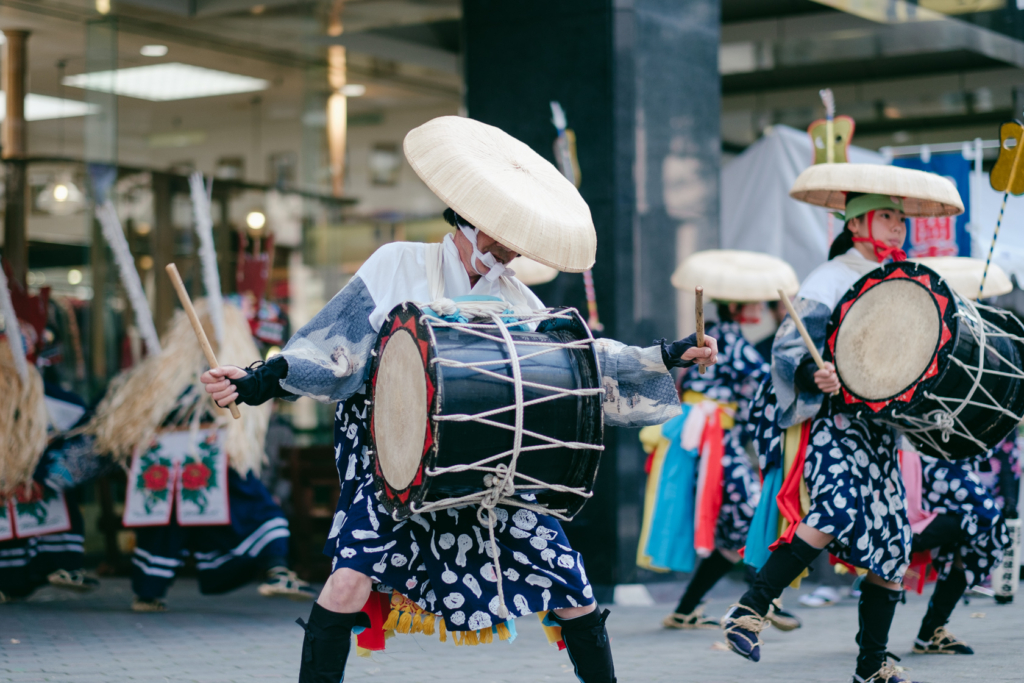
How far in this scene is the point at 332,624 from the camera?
10.3 ft

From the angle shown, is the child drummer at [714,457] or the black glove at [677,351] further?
the child drummer at [714,457]

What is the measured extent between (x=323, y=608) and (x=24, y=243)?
638cm

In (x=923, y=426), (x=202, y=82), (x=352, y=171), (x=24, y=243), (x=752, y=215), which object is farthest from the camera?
(x=352, y=171)

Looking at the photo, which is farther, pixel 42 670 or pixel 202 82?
pixel 202 82

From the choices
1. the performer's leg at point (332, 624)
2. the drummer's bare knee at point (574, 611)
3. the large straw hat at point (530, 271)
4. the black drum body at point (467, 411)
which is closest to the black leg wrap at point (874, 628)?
the drummer's bare knee at point (574, 611)

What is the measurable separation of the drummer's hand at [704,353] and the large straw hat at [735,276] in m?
2.60

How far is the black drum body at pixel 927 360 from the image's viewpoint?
396 centimetres

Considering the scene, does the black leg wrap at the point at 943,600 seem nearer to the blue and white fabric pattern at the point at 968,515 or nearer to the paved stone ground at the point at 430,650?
the blue and white fabric pattern at the point at 968,515

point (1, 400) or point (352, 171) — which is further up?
point (352, 171)

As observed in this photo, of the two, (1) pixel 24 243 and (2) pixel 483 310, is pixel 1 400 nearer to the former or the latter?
(1) pixel 24 243

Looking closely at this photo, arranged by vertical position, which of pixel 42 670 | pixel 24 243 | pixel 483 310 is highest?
pixel 24 243

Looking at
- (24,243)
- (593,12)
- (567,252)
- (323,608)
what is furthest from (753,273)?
(24,243)

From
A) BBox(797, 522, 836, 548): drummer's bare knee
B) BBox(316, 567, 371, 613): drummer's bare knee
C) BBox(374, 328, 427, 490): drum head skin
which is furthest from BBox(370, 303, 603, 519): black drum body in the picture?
BBox(797, 522, 836, 548): drummer's bare knee

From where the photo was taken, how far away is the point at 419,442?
2.96 metres
